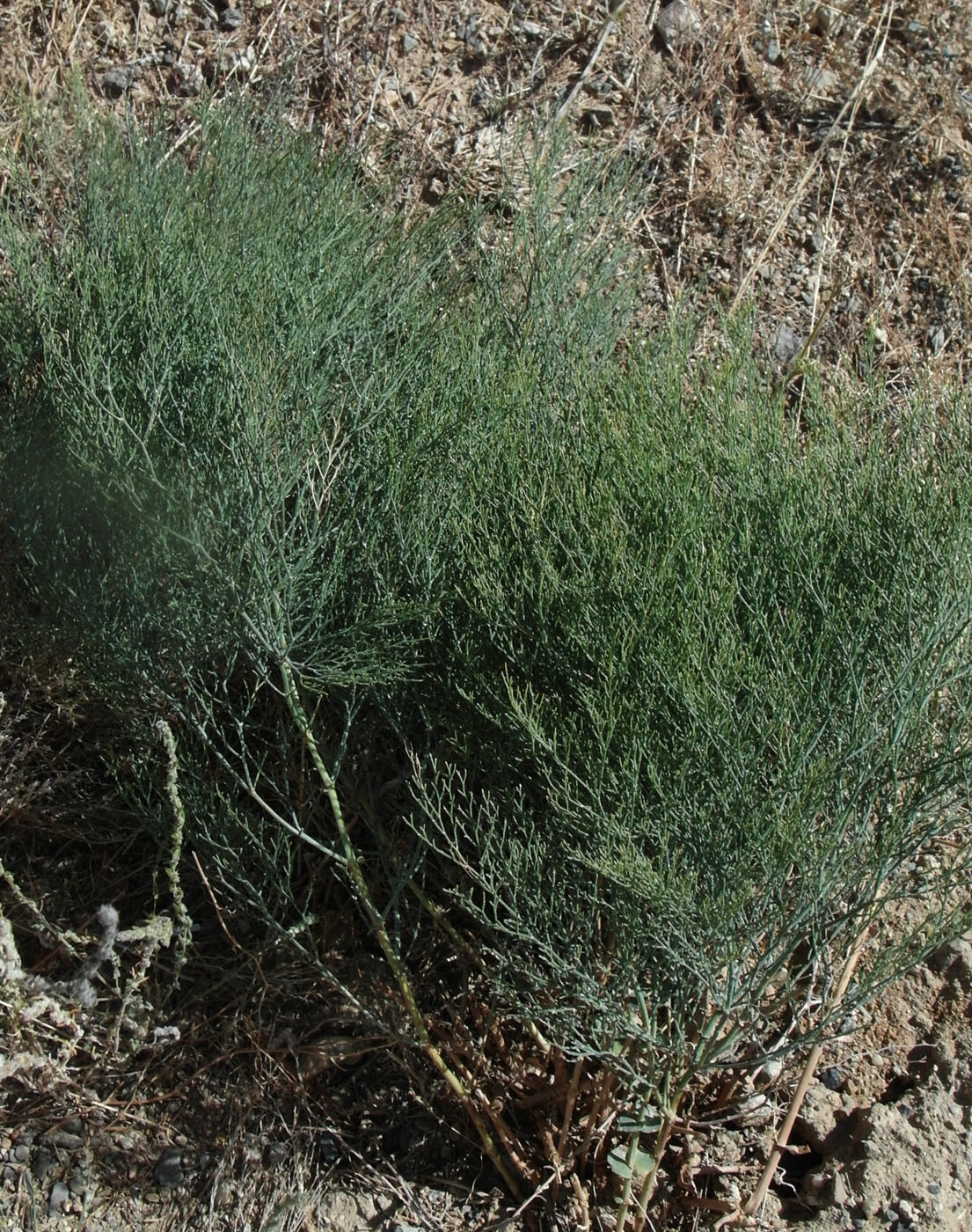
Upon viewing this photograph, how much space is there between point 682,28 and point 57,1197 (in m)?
4.12

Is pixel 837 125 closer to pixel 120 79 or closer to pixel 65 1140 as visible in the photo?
pixel 120 79

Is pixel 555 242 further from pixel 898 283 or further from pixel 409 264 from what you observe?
pixel 898 283

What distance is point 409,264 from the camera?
303 cm

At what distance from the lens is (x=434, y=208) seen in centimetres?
382

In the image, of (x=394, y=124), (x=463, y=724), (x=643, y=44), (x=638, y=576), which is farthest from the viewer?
(x=643, y=44)

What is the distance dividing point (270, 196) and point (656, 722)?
1.69m

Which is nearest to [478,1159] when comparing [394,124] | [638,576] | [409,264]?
[638,576]

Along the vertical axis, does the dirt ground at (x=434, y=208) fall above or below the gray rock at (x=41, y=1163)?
above

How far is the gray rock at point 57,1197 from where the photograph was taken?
2.65 m

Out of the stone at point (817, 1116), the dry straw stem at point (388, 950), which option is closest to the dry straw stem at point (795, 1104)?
the stone at point (817, 1116)

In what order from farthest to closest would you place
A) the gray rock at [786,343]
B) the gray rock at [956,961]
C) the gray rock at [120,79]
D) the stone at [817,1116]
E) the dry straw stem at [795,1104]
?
the gray rock at [786,343] < the gray rock at [120,79] < the gray rock at [956,961] < the stone at [817,1116] < the dry straw stem at [795,1104]

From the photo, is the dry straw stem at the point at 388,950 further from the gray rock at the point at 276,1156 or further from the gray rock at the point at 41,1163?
A: the gray rock at the point at 41,1163

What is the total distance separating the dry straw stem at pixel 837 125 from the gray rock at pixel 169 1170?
3.06 m

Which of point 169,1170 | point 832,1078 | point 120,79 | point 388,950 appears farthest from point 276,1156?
point 120,79
